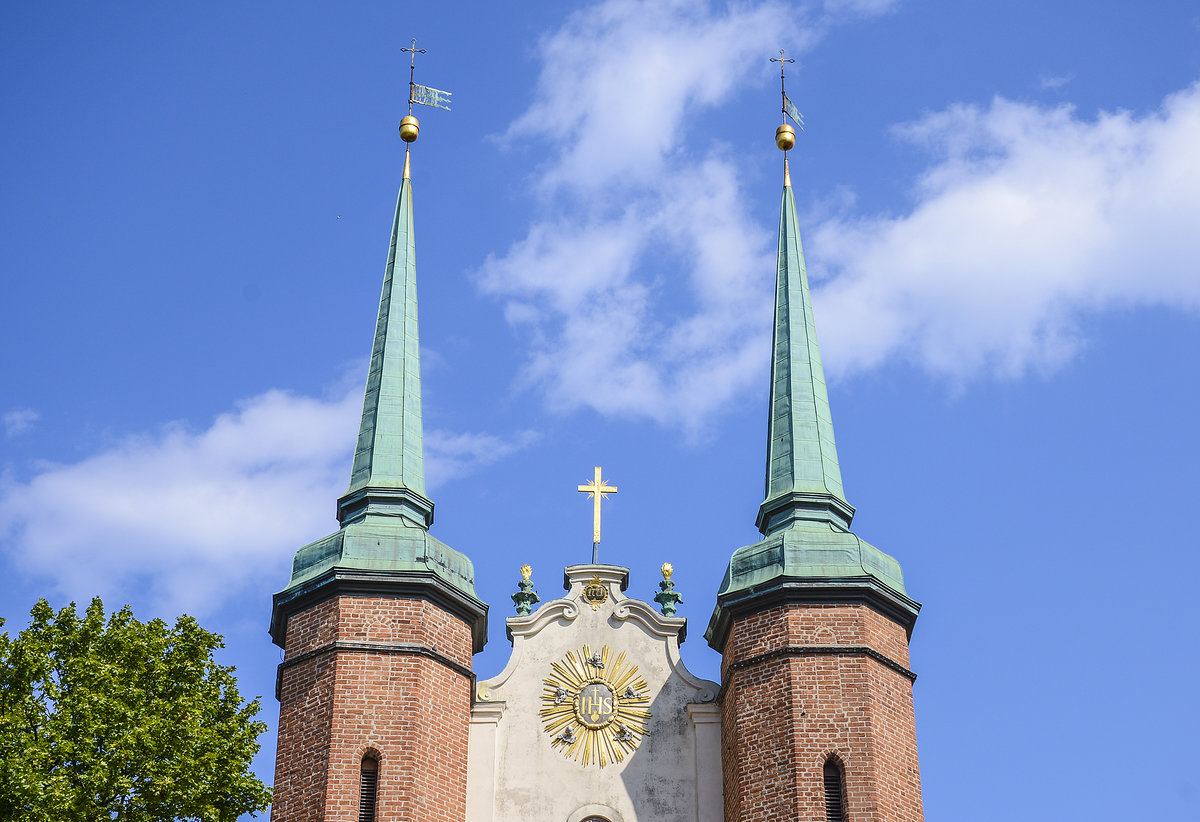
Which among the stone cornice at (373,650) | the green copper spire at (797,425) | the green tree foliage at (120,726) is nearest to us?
the green tree foliage at (120,726)

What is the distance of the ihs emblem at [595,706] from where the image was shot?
89.8 feet

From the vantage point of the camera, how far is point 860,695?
26.4 metres

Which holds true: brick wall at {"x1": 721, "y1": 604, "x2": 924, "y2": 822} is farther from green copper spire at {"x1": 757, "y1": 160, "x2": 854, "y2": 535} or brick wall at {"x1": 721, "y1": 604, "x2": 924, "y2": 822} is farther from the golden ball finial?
the golden ball finial

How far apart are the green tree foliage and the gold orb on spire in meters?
12.3

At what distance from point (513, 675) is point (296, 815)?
376 cm

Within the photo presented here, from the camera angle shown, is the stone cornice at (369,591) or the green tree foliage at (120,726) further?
the stone cornice at (369,591)

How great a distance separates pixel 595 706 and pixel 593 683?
1.12 feet

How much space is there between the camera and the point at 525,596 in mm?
28969

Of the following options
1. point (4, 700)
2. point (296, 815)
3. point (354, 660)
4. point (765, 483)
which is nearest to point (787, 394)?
point (765, 483)

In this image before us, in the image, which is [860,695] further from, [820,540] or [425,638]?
[425,638]

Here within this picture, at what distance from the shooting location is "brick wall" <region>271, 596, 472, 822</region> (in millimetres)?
25797

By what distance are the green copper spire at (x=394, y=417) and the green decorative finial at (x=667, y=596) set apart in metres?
3.40

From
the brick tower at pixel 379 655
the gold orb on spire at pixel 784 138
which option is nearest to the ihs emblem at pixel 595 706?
the brick tower at pixel 379 655

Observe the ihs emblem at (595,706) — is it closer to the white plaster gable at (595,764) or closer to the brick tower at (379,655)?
the white plaster gable at (595,764)
